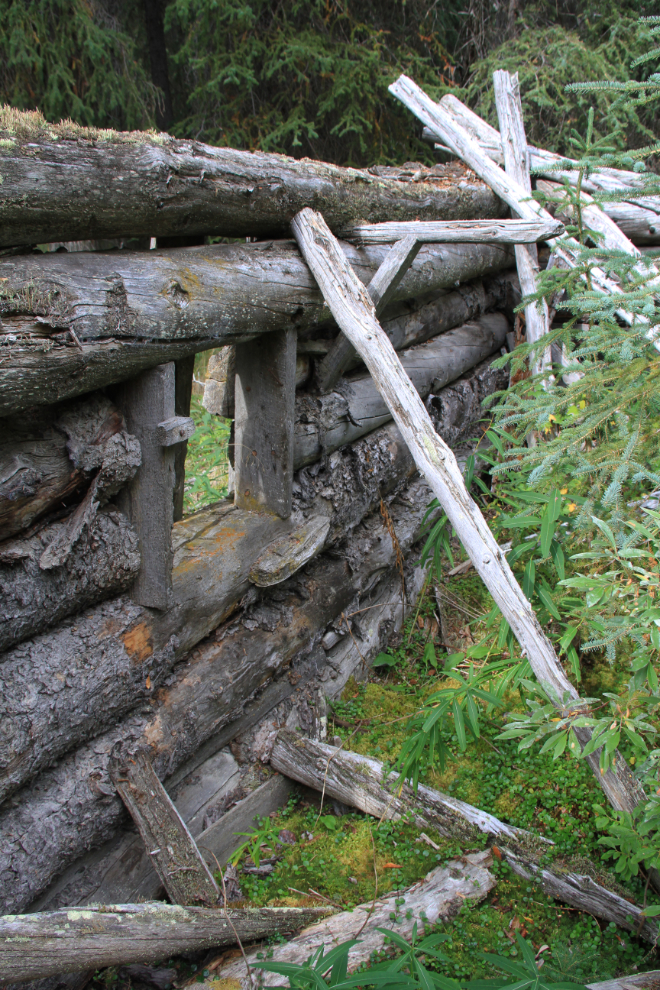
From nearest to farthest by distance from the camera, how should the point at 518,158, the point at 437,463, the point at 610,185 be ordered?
the point at 437,463 < the point at 518,158 < the point at 610,185

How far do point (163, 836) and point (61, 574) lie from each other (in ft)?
3.67

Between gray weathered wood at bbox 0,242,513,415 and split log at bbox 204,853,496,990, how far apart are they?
87.4 inches

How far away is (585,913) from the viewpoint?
2.57 m

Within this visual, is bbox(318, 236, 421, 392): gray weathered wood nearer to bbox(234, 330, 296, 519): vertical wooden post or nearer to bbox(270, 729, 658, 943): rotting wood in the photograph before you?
bbox(234, 330, 296, 519): vertical wooden post

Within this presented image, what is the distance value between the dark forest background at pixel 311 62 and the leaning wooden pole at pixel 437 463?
4530 millimetres

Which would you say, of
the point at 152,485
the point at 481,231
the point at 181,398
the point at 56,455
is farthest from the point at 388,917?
the point at 481,231

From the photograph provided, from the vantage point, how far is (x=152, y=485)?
260cm

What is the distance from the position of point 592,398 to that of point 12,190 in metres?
2.24

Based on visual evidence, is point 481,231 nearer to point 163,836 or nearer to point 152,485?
point 152,485

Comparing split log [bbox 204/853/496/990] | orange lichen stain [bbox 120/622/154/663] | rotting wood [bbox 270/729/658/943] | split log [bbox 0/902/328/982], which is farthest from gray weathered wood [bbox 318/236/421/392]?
split log [bbox 0/902/328/982]

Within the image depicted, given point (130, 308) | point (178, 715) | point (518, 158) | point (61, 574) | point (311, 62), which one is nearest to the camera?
point (130, 308)

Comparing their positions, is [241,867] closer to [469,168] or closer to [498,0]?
[469,168]

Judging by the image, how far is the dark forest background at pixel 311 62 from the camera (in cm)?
678

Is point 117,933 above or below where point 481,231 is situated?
below
